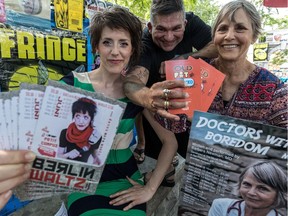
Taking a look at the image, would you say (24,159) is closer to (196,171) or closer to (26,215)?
(196,171)

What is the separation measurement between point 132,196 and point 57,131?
55 cm

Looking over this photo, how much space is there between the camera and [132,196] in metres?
1.19

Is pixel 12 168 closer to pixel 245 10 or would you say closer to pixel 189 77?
pixel 189 77

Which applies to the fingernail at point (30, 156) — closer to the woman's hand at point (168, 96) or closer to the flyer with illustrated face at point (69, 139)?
the flyer with illustrated face at point (69, 139)

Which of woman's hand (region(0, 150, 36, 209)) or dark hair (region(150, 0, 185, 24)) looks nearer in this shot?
woman's hand (region(0, 150, 36, 209))

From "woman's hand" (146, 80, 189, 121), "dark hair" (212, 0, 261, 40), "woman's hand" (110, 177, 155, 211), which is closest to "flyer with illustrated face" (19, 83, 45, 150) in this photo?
"woman's hand" (146, 80, 189, 121)

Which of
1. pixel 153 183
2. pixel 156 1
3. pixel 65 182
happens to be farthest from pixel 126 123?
pixel 156 1

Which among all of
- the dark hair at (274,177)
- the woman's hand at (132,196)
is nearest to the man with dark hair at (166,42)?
the woman's hand at (132,196)

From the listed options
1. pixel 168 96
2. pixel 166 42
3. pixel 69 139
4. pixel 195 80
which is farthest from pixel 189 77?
pixel 166 42

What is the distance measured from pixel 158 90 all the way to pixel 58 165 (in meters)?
0.43

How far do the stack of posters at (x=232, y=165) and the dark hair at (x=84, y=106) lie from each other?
1.07 ft

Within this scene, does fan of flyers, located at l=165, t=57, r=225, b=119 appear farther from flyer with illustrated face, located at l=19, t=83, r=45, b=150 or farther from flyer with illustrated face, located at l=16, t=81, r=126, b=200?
flyer with illustrated face, located at l=19, t=83, r=45, b=150

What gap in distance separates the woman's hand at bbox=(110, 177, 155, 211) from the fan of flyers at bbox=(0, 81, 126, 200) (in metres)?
0.28

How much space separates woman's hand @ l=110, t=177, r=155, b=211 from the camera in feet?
3.80
